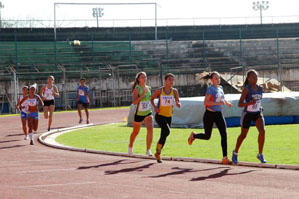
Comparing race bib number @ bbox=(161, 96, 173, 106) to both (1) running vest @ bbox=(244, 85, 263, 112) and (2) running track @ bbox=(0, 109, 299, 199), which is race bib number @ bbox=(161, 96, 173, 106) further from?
(1) running vest @ bbox=(244, 85, 263, 112)

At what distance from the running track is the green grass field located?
4.45 feet

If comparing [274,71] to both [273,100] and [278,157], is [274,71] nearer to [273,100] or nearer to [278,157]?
[273,100]

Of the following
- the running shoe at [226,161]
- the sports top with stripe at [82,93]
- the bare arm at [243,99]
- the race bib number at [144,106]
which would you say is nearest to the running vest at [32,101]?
the race bib number at [144,106]

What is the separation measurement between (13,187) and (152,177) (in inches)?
91.7

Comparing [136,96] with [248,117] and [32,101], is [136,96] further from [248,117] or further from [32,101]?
[32,101]

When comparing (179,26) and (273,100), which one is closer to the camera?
(273,100)

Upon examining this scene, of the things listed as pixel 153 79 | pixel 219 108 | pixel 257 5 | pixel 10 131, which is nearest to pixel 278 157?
pixel 219 108

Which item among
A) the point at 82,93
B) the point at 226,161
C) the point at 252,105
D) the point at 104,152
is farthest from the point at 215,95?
the point at 82,93

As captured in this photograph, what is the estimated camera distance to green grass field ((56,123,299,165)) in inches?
545

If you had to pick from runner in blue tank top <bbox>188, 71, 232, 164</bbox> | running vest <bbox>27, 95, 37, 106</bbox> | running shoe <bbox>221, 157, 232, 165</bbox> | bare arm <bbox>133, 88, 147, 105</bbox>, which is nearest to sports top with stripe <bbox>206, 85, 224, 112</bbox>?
runner in blue tank top <bbox>188, 71, 232, 164</bbox>

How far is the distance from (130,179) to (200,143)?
6.38 m

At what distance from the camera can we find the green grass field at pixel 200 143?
45.4ft

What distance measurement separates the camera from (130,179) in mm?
10734

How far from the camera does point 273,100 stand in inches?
912
